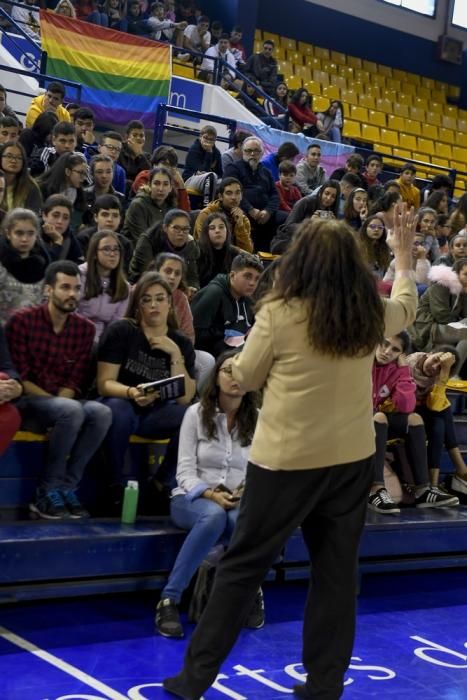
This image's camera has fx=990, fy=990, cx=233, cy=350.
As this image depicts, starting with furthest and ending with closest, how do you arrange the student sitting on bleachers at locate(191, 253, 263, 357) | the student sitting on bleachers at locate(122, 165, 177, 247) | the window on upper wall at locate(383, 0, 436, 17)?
the window on upper wall at locate(383, 0, 436, 17), the student sitting on bleachers at locate(122, 165, 177, 247), the student sitting on bleachers at locate(191, 253, 263, 357)

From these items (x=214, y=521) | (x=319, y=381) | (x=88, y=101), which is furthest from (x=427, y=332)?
(x=88, y=101)

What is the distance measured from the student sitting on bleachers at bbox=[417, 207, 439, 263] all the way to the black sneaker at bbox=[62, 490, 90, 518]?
561 centimetres

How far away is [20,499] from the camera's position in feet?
15.0

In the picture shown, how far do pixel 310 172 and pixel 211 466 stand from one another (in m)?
6.47

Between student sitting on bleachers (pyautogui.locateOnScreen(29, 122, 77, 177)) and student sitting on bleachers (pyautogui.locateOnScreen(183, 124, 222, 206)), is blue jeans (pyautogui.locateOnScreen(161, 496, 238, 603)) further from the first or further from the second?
student sitting on bleachers (pyautogui.locateOnScreen(183, 124, 222, 206))

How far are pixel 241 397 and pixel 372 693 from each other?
144 cm

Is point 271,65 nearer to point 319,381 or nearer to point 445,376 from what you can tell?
point 445,376

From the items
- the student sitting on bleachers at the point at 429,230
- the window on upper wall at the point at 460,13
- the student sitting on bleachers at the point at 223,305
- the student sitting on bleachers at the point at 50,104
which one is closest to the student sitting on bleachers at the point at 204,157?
the student sitting on bleachers at the point at 50,104

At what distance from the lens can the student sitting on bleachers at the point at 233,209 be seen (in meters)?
7.70

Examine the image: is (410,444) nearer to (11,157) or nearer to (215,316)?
(215,316)

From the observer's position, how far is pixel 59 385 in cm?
465

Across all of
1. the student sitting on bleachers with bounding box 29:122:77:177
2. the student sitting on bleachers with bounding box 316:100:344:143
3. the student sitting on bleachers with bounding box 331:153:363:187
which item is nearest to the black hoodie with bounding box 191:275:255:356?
the student sitting on bleachers with bounding box 29:122:77:177

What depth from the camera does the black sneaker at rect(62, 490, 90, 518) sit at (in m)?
4.45

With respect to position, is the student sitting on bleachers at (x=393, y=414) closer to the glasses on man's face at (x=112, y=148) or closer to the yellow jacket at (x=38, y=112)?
the glasses on man's face at (x=112, y=148)
